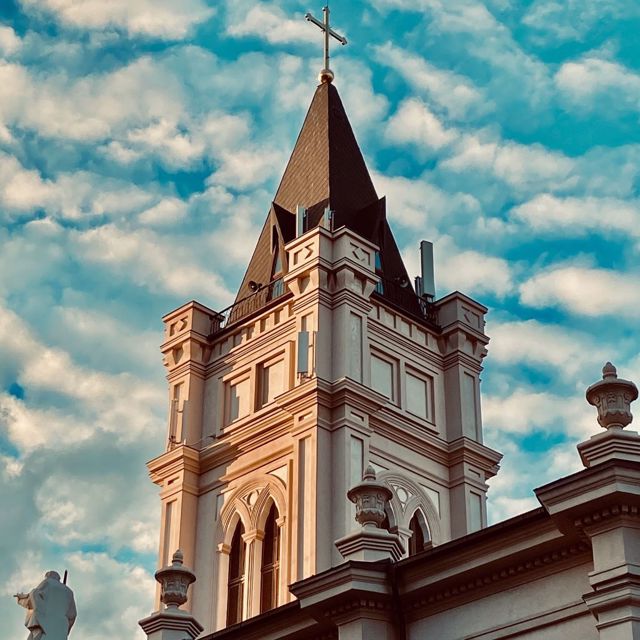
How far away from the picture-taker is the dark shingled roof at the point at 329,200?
4522 centimetres

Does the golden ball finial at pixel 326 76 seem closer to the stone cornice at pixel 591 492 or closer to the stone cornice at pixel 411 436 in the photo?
the stone cornice at pixel 411 436

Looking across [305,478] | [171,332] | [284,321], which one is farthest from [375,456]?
[171,332]

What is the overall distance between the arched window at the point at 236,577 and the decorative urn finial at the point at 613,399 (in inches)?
820

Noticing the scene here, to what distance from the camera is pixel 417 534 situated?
131 ft

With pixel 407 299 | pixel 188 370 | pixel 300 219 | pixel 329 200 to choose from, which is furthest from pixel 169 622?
pixel 329 200

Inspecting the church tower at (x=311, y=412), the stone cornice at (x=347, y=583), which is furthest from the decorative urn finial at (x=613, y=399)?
the church tower at (x=311, y=412)

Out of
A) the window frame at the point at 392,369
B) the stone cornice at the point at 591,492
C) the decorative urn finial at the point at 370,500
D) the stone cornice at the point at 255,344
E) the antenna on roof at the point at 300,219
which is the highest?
the antenna on roof at the point at 300,219

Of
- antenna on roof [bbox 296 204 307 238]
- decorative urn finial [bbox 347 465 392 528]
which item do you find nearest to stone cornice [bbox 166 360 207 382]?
antenna on roof [bbox 296 204 307 238]

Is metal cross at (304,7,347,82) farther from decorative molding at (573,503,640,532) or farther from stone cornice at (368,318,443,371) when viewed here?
decorative molding at (573,503,640,532)

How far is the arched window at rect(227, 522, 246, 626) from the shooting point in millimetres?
38562

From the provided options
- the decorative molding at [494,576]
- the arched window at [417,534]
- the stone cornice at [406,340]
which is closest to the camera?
the decorative molding at [494,576]

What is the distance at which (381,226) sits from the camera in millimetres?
46250

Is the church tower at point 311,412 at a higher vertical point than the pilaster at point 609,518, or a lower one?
higher

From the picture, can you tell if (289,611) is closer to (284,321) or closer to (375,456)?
(375,456)
